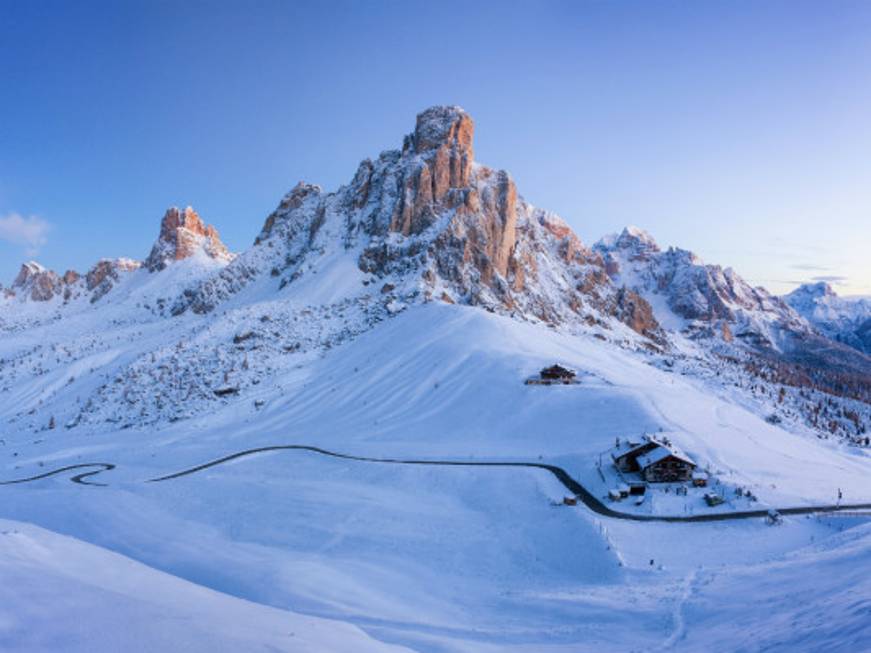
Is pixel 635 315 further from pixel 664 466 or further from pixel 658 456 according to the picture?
pixel 658 456

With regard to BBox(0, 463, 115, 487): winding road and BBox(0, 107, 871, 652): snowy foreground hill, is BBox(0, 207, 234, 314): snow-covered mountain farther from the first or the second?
BBox(0, 463, 115, 487): winding road

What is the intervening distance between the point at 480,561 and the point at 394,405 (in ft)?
101

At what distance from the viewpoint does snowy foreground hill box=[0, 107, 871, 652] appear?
1277cm

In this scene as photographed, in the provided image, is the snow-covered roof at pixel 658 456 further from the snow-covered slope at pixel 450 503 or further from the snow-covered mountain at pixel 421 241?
the snow-covered mountain at pixel 421 241

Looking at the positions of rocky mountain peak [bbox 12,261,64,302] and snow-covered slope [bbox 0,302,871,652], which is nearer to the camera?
snow-covered slope [bbox 0,302,871,652]

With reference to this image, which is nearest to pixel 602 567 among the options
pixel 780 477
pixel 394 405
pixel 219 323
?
pixel 780 477

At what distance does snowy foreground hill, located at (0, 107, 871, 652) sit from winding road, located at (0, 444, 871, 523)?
27 centimetres

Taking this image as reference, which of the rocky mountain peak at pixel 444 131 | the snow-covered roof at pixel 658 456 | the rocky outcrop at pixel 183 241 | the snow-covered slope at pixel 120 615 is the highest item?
the rocky mountain peak at pixel 444 131

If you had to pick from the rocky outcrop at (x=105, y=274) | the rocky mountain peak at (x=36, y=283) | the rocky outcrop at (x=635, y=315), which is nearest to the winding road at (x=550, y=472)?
the rocky outcrop at (x=635, y=315)

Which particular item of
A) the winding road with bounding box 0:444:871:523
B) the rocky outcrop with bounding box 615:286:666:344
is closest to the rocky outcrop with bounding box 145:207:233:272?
the winding road with bounding box 0:444:871:523

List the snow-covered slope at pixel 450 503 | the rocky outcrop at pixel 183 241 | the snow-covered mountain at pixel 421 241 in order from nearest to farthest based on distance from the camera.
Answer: the snow-covered slope at pixel 450 503
the snow-covered mountain at pixel 421 241
the rocky outcrop at pixel 183 241

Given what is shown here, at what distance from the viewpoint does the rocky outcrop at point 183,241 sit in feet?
518

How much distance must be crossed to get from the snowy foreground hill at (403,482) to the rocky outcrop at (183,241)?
180 feet

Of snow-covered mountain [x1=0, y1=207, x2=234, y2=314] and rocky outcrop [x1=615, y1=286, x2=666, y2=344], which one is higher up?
snow-covered mountain [x1=0, y1=207, x2=234, y2=314]
